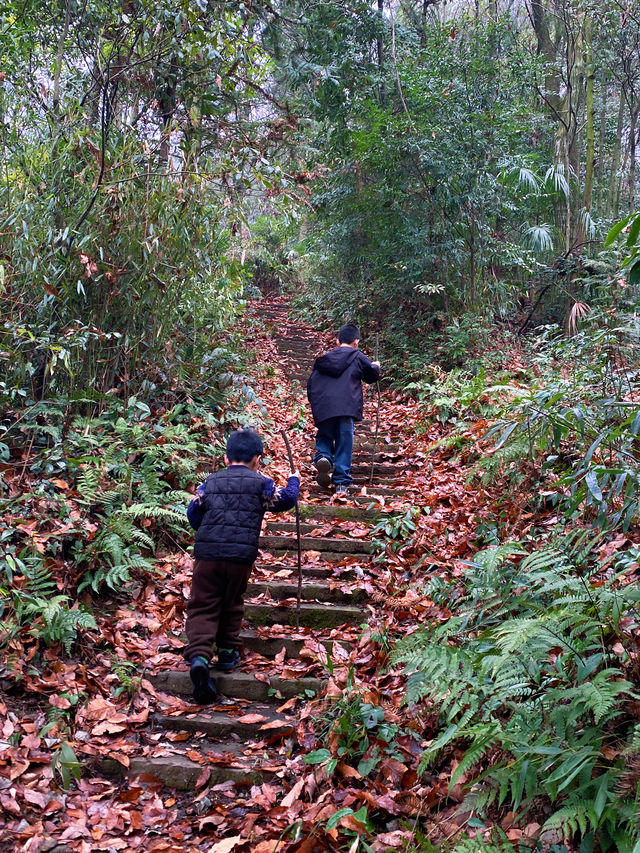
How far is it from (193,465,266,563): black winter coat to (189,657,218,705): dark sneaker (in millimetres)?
652

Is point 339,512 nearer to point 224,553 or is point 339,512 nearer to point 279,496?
point 279,496

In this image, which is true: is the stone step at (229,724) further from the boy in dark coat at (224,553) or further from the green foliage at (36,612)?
the green foliage at (36,612)

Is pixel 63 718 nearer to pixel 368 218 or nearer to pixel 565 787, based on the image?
pixel 565 787

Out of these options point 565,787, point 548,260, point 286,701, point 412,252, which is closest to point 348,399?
point 286,701

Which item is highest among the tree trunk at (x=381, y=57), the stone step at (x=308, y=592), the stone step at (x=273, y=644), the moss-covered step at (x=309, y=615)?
the tree trunk at (x=381, y=57)

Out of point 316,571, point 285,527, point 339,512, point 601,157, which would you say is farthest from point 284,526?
point 601,157

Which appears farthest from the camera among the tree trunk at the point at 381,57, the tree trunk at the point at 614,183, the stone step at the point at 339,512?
the tree trunk at the point at 614,183

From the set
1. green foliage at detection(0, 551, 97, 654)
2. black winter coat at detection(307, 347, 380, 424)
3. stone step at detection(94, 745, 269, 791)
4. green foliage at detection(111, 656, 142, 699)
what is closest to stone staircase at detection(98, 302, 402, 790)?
stone step at detection(94, 745, 269, 791)

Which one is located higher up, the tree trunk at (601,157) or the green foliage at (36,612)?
the tree trunk at (601,157)

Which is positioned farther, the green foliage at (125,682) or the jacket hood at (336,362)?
the jacket hood at (336,362)

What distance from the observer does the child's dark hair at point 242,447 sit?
4527 mm

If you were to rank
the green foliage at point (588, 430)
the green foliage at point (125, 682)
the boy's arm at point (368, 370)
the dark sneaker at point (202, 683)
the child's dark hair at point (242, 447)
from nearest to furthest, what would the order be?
1. the green foliage at point (588, 430)
2. the dark sneaker at point (202, 683)
3. the green foliage at point (125, 682)
4. the child's dark hair at point (242, 447)
5. the boy's arm at point (368, 370)

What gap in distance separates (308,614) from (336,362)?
2996 millimetres

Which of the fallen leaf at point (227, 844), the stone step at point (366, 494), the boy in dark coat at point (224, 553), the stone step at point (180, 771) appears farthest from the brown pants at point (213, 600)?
the stone step at point (366, 494)
